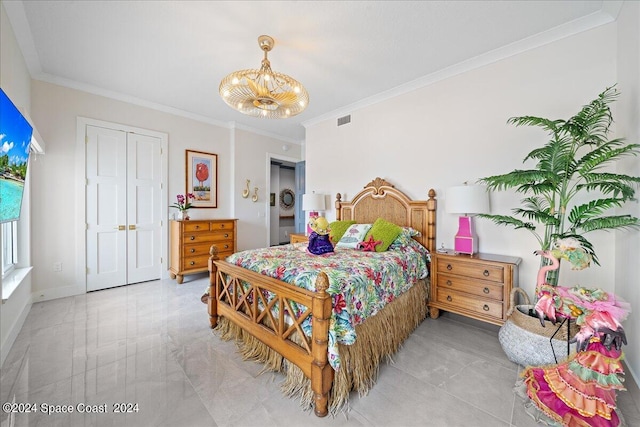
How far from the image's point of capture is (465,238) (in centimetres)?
274

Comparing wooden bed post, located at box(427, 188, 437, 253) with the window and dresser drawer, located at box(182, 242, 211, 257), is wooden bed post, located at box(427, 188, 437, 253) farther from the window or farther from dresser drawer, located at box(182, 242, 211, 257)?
the window

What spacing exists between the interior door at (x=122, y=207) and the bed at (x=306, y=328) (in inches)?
77.7

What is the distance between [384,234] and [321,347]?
5.41 feet

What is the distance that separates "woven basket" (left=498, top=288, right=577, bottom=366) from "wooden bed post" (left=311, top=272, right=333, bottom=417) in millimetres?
1478

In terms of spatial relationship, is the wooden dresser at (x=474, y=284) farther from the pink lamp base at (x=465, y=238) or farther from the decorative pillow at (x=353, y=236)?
the decorative pillow at (x=353, y=236)

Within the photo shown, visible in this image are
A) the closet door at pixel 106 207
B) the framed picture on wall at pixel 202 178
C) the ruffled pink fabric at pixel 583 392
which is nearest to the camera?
the ruffled pink fabric at pixel 583 392

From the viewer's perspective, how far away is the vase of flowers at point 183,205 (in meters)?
4.25

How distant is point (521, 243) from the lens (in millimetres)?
2633

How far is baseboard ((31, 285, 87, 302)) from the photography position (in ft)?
10.6

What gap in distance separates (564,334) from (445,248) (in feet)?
4.54

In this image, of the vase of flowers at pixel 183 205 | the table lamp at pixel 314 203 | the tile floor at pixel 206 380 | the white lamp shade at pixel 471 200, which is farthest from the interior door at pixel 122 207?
A: the white lamp shade at pixel 471 200

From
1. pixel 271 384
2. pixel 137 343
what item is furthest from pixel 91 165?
pixel 271 384

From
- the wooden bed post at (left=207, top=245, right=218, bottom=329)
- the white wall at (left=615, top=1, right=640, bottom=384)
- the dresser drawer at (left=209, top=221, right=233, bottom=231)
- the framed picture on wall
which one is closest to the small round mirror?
the framed picture on wall

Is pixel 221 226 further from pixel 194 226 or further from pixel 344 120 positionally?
pixel 344 120
